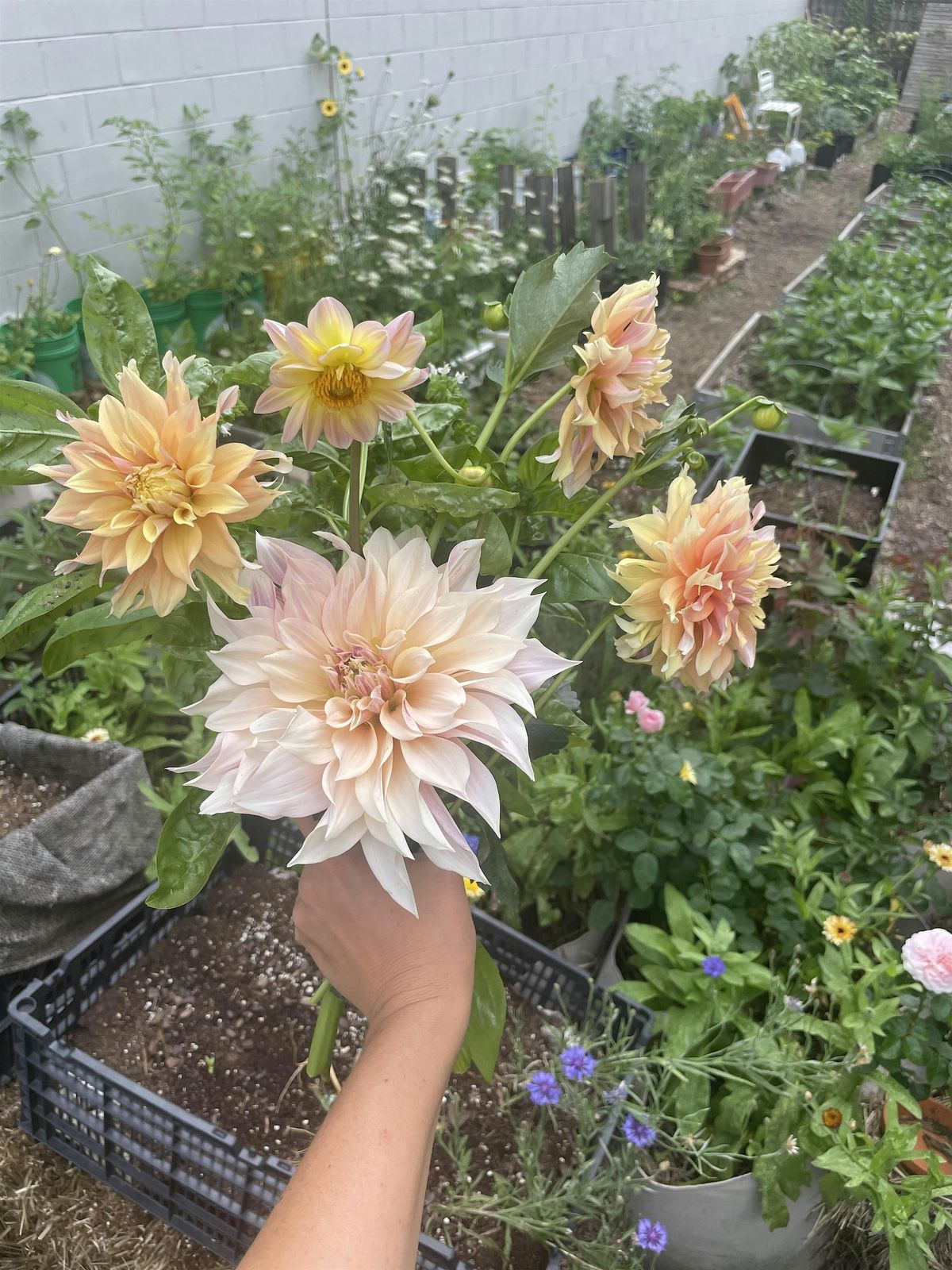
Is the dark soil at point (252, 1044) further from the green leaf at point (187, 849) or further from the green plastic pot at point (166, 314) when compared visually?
the green plastic pot at point (166, 314)

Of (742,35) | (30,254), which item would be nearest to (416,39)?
(30,254)

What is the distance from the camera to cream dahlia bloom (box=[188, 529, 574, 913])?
1.74 ft

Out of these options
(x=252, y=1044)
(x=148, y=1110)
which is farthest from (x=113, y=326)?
(x=252, y=1044)

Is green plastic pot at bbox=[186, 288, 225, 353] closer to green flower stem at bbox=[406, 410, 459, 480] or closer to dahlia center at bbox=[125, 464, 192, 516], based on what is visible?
green flower stem at bbox=[406, 410, 459, 480]

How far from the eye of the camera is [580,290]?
0.68 m

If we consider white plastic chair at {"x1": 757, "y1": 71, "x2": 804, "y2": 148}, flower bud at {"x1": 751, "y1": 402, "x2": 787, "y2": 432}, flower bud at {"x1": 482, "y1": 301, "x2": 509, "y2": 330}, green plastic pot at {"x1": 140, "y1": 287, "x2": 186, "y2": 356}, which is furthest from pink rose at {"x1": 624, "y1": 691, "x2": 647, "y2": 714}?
white plastic chair at {"x1": 757, "y1": 71, "x2": 804, "y2": 148}

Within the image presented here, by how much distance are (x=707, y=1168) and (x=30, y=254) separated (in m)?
3.25

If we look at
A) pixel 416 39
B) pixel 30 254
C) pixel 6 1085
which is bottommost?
pixel 6 1085

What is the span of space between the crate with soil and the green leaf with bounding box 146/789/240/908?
2.30 m

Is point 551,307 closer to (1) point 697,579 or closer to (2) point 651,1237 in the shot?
(1) point 697,579

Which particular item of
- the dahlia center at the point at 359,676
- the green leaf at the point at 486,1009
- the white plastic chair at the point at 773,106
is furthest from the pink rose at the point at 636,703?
the white plastic chair at the point at 773,106

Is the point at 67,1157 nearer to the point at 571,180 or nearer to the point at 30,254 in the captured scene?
the point at 30,254

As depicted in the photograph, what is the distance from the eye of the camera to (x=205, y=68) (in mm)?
3402

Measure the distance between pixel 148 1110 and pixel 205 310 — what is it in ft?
9.72
